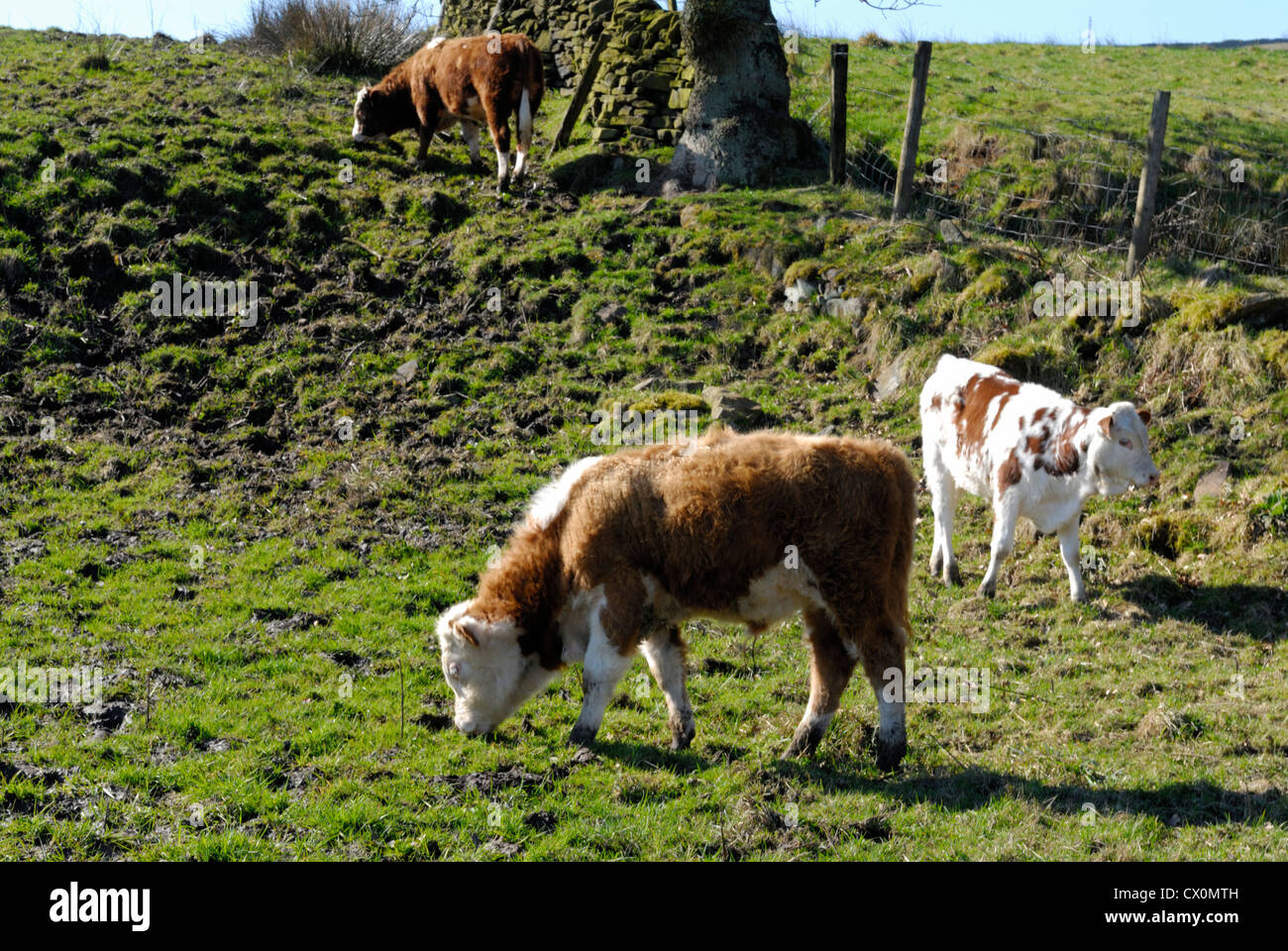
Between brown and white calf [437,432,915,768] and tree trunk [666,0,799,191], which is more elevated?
tree trunk [666,0,799,191]

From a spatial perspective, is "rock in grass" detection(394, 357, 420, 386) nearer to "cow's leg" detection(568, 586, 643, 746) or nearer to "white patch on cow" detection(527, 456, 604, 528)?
"white patch on cow" detection(527, 456, 604, 528)

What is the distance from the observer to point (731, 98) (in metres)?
19.1

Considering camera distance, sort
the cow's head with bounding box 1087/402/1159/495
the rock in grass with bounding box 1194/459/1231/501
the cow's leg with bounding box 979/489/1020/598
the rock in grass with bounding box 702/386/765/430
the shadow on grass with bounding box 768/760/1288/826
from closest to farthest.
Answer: the shadow on grass with bounding box 768/760/1288/826 < the cow's head with bounding box 1087/402/1159/495 < the cow's leg with bounding box 979/489/1020/598 < the rock in grass with bounding box 1194/459/1231/501 < the rock in grass with bounding box 702/386/765/430

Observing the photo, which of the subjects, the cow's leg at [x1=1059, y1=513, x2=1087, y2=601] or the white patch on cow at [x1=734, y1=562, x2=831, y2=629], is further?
the cow's leg at [x1=1059, y1=513, x2=1087, y2=601]

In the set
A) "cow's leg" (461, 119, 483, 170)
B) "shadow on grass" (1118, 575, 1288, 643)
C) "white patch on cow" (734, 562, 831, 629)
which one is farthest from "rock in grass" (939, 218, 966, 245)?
"white patch on cow" (734, 562, 831, 629)

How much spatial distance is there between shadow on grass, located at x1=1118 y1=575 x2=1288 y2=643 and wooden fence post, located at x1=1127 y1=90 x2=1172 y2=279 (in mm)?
5447

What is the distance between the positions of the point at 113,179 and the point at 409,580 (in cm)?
1118

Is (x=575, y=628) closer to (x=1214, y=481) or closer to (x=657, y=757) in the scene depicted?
(x=657, y=757)

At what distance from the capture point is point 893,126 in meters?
21.0

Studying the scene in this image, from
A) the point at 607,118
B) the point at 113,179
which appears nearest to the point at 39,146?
the point at 113,179

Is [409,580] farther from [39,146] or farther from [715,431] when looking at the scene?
[39,146]

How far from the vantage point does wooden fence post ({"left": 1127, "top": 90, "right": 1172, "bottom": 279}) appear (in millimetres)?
14211

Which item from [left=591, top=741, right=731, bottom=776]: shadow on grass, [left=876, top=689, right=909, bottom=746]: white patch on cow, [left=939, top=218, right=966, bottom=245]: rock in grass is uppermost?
[left=939, top=218, right=966, bottom=245]: rock in grass

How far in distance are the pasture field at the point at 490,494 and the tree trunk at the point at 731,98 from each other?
0.78 meters
